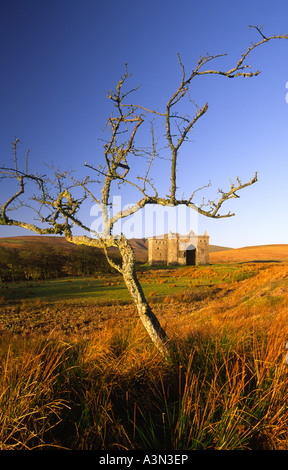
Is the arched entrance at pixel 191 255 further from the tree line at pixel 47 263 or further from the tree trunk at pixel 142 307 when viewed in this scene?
the tree trunk at pixel 142 307

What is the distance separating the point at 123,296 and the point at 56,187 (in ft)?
46.0

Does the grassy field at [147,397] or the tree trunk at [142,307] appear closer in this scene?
the grassy field at [147,397]

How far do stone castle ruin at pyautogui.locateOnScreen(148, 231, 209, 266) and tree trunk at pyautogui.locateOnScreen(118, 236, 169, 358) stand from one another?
42383 millimetres

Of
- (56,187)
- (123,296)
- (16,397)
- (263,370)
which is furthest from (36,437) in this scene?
(123,296)

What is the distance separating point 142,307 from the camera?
4.12 meters

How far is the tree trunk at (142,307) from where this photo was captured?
3.99 meters

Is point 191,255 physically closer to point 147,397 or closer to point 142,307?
point 142,307

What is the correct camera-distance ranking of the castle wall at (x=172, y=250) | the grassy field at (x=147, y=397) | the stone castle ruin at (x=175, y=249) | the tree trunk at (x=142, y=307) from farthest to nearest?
the castle wall at (x=172, y=250) → the stone castle ruin at (x=175, y=249) → the tree trunk at (x=142, y=307) → the grassy field at (x=147, y=397)

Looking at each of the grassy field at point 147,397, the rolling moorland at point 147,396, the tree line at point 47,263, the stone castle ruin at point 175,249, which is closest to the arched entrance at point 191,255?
the stone castle ruin at point 175,249

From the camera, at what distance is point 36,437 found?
2611 mm

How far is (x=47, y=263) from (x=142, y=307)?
36.7m

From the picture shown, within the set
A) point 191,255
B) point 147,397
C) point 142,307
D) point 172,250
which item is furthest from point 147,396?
point 191,255

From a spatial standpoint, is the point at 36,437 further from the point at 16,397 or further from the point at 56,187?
the point at 56,187
